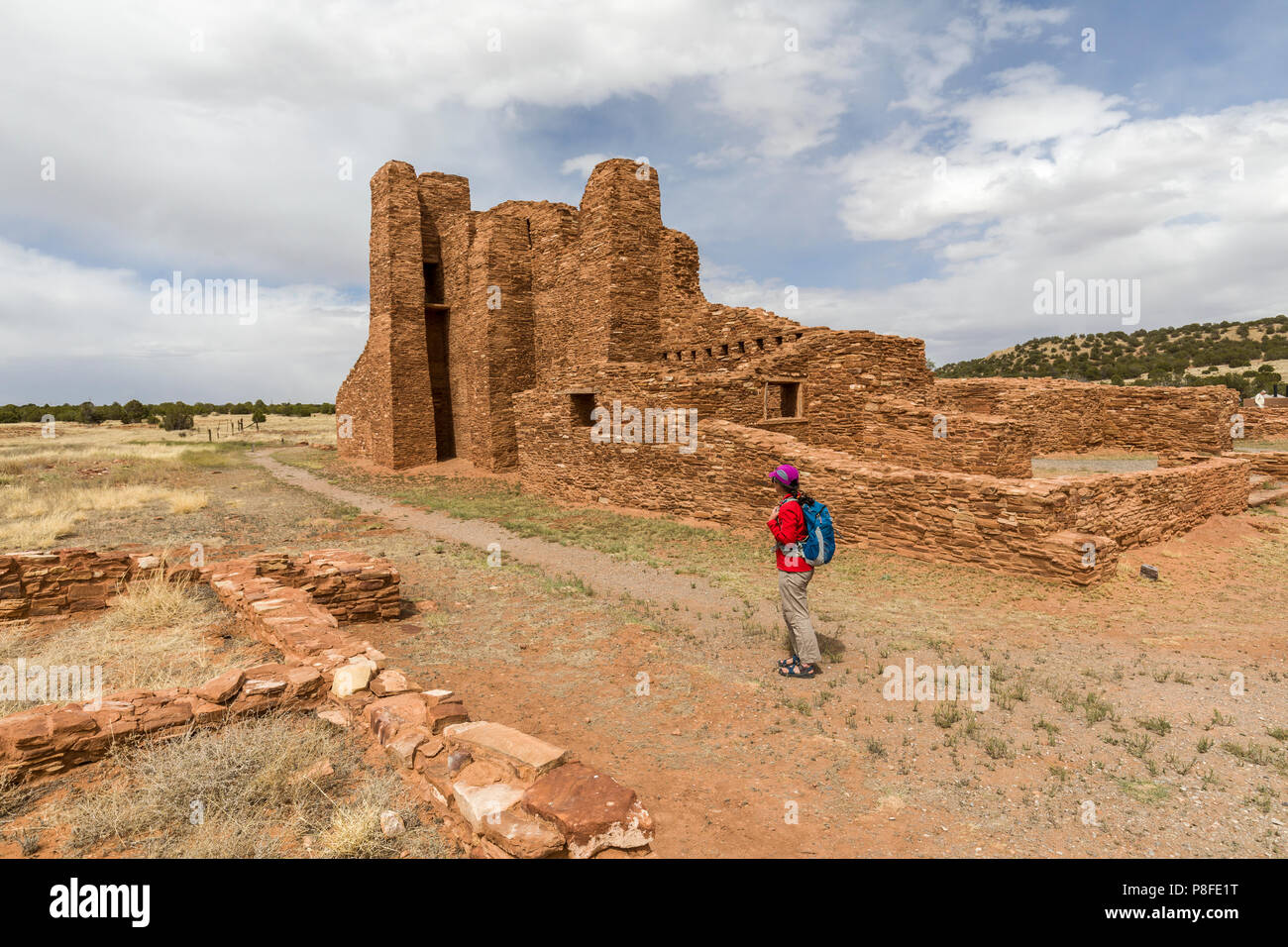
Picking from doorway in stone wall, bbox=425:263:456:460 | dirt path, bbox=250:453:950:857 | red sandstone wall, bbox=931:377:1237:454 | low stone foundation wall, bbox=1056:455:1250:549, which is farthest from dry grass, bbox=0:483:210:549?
red sandstone wall, bbox=931:377:1237:454

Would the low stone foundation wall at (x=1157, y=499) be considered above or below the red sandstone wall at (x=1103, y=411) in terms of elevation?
below

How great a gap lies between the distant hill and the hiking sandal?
149 ft

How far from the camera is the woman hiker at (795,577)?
547 centimetres

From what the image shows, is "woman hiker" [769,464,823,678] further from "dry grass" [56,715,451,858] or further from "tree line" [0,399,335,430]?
"tree line" [0,399,335,430]

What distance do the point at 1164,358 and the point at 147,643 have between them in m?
66.0

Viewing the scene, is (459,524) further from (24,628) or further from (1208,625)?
(1208,625)

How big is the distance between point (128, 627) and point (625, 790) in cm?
670

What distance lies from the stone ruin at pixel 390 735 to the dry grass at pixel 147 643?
1.35ft

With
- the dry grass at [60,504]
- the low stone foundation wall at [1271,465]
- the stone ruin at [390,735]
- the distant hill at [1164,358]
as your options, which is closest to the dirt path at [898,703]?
the stone ruin at [390,735]

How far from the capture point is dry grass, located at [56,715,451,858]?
3020mm

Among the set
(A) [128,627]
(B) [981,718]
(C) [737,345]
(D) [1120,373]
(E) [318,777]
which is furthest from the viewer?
(D) [1120,373]

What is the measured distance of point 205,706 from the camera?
4215mm

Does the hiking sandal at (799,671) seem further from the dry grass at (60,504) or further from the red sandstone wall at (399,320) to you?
the red sandstone wall at (399,320)
